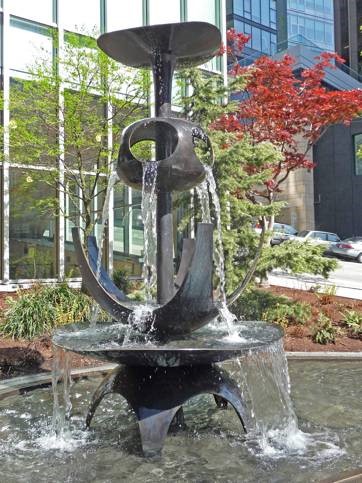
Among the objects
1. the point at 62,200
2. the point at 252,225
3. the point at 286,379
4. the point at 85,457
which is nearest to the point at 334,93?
the point at 252,225

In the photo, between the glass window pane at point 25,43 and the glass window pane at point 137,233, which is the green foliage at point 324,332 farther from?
the glass window pane at point 25,43

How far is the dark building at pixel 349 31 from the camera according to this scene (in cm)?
6224

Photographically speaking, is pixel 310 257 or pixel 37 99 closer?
pixel 310 257

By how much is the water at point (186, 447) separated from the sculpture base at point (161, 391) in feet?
0.73

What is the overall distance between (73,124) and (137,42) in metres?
6.25

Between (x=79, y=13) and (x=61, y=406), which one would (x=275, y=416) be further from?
(x=79, y=13)

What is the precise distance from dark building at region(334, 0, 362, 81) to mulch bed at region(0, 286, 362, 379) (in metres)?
53.6

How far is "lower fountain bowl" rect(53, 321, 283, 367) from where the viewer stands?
4.45 meters

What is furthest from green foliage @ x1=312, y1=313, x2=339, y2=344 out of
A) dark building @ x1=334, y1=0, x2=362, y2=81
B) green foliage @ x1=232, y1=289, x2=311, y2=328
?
dark building @ x1=334, y1=0, x2=362, y2=81

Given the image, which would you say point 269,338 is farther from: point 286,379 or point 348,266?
point 348,266

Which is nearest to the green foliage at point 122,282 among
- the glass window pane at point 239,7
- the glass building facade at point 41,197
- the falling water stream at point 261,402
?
the glass building facade at point 41,197

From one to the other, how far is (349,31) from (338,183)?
A: 3295 cm

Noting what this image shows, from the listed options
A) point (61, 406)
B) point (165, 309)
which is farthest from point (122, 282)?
point (165, 309)

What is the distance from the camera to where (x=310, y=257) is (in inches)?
416
